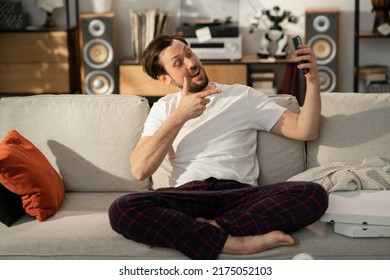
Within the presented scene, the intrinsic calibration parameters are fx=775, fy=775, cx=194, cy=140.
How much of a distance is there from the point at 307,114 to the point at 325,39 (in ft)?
8.52

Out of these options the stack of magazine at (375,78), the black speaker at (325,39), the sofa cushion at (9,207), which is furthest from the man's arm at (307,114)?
the stack of magazine at (375,78)

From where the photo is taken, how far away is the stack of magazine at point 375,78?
530 centimetres

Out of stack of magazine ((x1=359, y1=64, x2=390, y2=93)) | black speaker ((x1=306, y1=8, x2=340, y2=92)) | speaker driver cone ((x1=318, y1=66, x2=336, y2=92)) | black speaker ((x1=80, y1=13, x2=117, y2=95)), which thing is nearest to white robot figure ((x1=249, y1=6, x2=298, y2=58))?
black speaker ((x1=306, y1=8, x2=340, y2=92))

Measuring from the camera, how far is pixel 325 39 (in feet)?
17.2

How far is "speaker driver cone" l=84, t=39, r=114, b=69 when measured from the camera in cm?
534

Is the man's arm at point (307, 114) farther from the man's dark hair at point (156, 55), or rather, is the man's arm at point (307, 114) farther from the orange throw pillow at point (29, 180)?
the orange throw pillow at point (29, 180)

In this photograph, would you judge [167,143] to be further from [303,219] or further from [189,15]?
[189,15]

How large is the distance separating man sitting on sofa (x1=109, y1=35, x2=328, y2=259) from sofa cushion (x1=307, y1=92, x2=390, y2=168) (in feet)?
0.33

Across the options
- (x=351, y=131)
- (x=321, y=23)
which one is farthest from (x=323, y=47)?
(x=351, y=131)

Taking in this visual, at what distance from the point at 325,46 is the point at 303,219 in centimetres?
303

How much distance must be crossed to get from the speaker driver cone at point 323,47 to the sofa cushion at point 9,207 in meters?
3.04

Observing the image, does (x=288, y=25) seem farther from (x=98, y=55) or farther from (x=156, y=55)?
(x=156, y=55)
